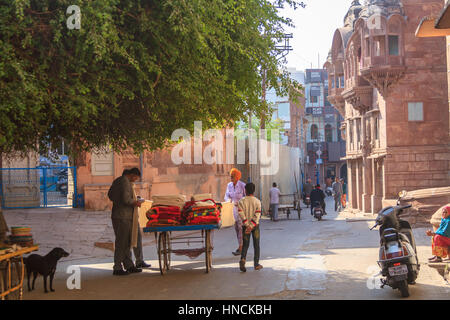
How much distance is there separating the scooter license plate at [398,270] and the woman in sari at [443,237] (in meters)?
1.82

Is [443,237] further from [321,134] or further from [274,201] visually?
[321,134]

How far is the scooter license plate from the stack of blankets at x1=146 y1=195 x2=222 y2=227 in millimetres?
3429

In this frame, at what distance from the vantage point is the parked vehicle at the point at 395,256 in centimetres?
779

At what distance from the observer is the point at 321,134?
76125mm

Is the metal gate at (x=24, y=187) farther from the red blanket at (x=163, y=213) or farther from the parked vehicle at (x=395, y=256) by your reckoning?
the parked vehicle at (x=395, y=256)

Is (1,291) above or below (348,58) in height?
below

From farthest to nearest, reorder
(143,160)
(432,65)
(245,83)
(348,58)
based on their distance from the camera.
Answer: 1. (348,58)
2. (432,65)
3. (143,160)
4. (245,83)

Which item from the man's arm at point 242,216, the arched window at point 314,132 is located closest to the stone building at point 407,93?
the man's arm at point 242,216

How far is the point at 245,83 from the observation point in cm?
1022

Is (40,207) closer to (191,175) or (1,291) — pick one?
(191,175)

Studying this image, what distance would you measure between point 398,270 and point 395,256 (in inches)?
8.9

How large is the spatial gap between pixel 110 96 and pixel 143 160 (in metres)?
12.3

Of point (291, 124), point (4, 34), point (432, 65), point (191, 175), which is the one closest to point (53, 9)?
point (4, 34)

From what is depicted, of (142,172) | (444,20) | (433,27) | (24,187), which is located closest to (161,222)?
(444,20)
